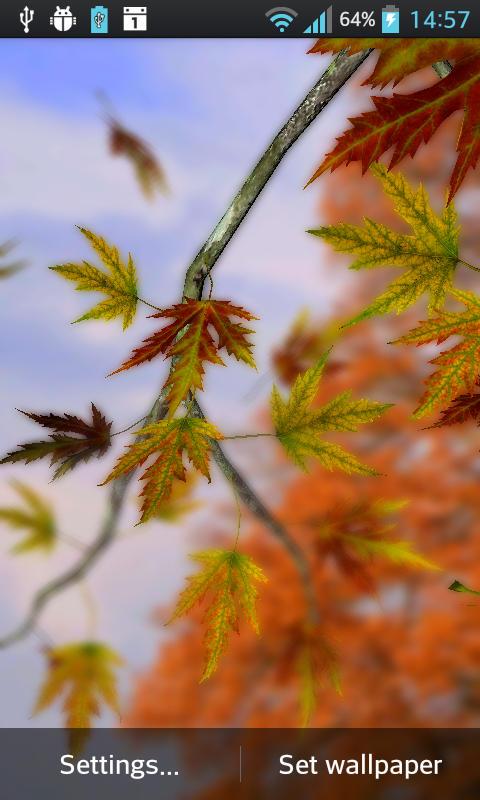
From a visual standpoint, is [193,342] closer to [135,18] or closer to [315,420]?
[315,420]

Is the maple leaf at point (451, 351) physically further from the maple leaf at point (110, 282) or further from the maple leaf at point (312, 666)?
the maple leaf at point (312, 666)

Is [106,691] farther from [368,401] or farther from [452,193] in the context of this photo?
[452,193]

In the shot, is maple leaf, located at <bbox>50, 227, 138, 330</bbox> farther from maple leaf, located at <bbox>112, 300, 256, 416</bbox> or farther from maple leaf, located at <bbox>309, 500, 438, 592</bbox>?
maple leaf, located at <bbox>309, 500, 438, 592</bbox>

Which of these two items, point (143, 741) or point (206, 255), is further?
point (143, 741)

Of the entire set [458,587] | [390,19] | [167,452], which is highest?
[390,19]

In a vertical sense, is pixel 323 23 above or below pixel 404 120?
above

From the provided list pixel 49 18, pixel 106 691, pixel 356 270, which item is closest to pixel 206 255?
pixel 356 270

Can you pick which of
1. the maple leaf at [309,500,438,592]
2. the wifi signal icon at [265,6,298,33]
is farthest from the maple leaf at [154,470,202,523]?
the wifi signal icon at [265,6,298,33]

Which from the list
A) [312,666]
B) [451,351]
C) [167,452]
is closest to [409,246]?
[451,351]
